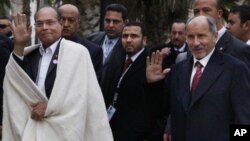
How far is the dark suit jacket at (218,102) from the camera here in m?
6.85

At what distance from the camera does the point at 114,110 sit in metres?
8.63

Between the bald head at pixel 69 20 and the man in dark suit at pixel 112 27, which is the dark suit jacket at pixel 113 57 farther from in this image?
the bald head at pixel 69 20

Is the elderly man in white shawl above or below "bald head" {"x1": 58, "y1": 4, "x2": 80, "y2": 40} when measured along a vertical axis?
below

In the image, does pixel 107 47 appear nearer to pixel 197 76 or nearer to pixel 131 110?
pixel 131 110

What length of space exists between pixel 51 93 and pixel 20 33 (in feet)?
2.27

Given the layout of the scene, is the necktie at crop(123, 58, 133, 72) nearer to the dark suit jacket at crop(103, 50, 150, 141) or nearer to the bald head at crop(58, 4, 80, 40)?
the dark suit jacket at crop(103, 50, 150, 141)

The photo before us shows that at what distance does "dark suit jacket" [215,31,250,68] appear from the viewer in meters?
7.72


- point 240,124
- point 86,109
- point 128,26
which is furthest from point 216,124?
point 128,26

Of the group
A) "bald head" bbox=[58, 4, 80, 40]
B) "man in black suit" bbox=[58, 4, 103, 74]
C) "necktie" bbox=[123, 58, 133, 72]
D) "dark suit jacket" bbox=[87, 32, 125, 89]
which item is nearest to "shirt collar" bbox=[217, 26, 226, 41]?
"necktie" bbox=[123, 58, 133, 72]

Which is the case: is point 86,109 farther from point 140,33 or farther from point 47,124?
point 140,33

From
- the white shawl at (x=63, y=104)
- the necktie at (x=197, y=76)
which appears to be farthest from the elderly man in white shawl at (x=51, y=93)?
the necktie at (x=197, y=76)

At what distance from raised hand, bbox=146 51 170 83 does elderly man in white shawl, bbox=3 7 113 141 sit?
2.09 ft

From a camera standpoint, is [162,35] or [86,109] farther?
[162,35]

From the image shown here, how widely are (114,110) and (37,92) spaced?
1.42 meters
